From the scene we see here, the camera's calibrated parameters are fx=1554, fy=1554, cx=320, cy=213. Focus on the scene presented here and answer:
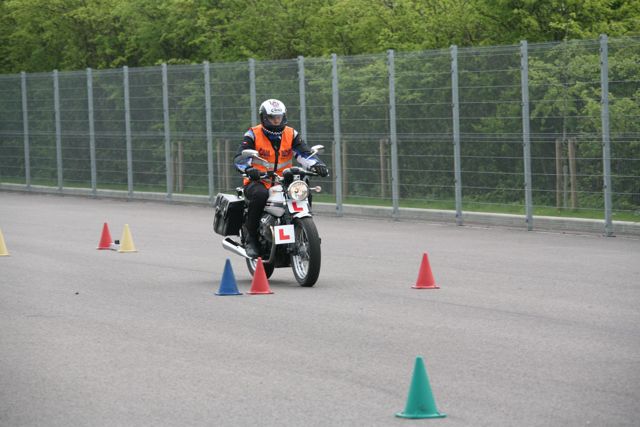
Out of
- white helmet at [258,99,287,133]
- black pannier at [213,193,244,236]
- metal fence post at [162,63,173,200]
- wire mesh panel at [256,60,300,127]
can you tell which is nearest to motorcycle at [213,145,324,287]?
black pannier at [213,193,244,236]

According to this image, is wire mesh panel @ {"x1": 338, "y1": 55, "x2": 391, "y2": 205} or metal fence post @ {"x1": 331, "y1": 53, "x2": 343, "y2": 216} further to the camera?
metal fence post @ {"x1": 331, "y1": 53, "x2": 343, "y2": 216}

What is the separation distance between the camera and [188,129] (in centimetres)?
3167

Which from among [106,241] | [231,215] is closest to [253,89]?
[106,241]

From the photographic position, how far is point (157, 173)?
32.8 metres

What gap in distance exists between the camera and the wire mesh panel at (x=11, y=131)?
124ft

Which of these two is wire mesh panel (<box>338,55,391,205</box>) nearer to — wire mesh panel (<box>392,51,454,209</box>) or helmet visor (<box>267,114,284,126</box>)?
wire mesh panel (<box>392,51,454,209</box>)

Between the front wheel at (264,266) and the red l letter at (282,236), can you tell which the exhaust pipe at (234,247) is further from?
the red l letter at (282,236)

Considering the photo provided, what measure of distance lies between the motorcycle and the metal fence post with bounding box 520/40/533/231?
7190mm

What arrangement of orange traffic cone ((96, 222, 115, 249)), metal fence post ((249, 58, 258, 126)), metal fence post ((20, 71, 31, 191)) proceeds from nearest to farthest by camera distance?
orange traffic cone ((96, 222, 115, 249)), metal fence post ((249, 58, 258, 126)), metal fence post ((20, 71, 31, 191))

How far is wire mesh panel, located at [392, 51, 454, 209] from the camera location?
24.7m

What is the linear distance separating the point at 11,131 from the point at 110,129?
5017mm

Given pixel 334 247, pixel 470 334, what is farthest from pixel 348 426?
pixel 334 247

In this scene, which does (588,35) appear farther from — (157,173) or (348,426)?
(348,426)

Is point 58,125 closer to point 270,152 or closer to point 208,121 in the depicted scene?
point 208,121
